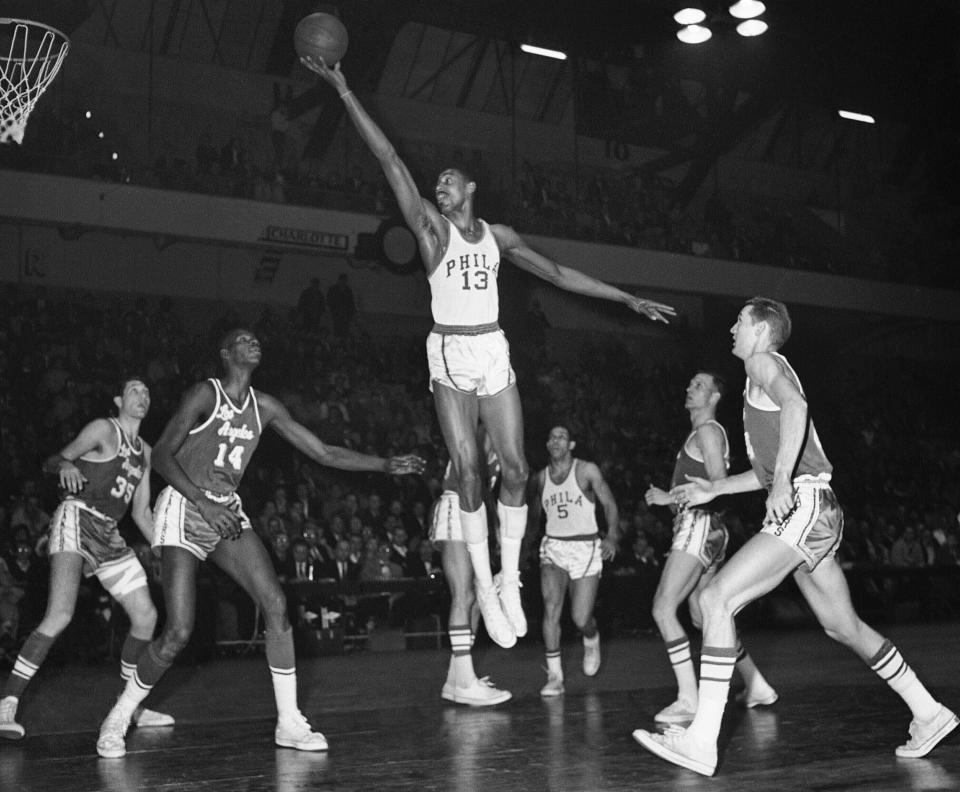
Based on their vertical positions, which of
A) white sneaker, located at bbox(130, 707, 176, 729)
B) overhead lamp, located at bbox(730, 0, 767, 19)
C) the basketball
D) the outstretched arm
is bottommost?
white sneaker, located at bbox(130, 707, 176, 729)

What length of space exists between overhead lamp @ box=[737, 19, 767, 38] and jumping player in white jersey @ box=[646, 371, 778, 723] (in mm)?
9220

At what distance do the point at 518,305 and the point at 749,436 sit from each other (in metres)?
15.9

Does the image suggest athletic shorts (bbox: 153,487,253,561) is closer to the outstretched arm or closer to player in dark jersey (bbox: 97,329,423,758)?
player in dark jersey (bbox: 97,329,423,758)

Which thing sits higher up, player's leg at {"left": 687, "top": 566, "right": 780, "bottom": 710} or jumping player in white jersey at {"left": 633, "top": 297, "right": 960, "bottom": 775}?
jumping player in white jersey at {"left": 633, "top": 297, "right": 960, "bottom": 775}

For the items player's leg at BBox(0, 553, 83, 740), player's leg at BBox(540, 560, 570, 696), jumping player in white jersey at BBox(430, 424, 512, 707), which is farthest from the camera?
player's leg at BBox(540, 560, 570, 696)

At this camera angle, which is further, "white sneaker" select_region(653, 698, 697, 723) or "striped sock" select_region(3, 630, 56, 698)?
"striped sock" select_region(3, 630, 56, 698)

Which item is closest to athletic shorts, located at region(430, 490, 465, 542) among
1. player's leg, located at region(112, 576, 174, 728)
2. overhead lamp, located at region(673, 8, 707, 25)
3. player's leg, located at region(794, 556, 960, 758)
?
player's leg, located at region(112, 576, 174, 728)

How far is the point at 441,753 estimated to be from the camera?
5.35 m

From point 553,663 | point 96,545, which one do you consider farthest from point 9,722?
point 553,663

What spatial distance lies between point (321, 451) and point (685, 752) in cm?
249

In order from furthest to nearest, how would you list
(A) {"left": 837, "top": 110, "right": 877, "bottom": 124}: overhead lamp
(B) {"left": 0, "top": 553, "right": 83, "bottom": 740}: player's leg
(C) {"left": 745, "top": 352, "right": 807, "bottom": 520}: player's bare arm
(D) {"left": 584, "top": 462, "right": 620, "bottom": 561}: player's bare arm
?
(A) {"left": 837, "top": 110, "right": 877, "bottom": 124}: overhead lamp, (D) {"left": 584, "top": 462, "right": 620, "bottom": 561}: player's bare arm, (B) {"left": 0, "top": 553, "right": 83, "bottom": 740}: player's leg, (C) {"left": 745, "top": 352, "right": 807, "bottom": 520}: player's bare arm

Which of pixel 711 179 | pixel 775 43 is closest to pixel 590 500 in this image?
pixel 775 43

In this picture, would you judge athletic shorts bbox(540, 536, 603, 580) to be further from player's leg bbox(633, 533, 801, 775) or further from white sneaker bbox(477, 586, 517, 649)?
player's leg bbox(633, 533, 801, 775)

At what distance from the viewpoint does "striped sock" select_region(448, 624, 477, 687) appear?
7.45m
